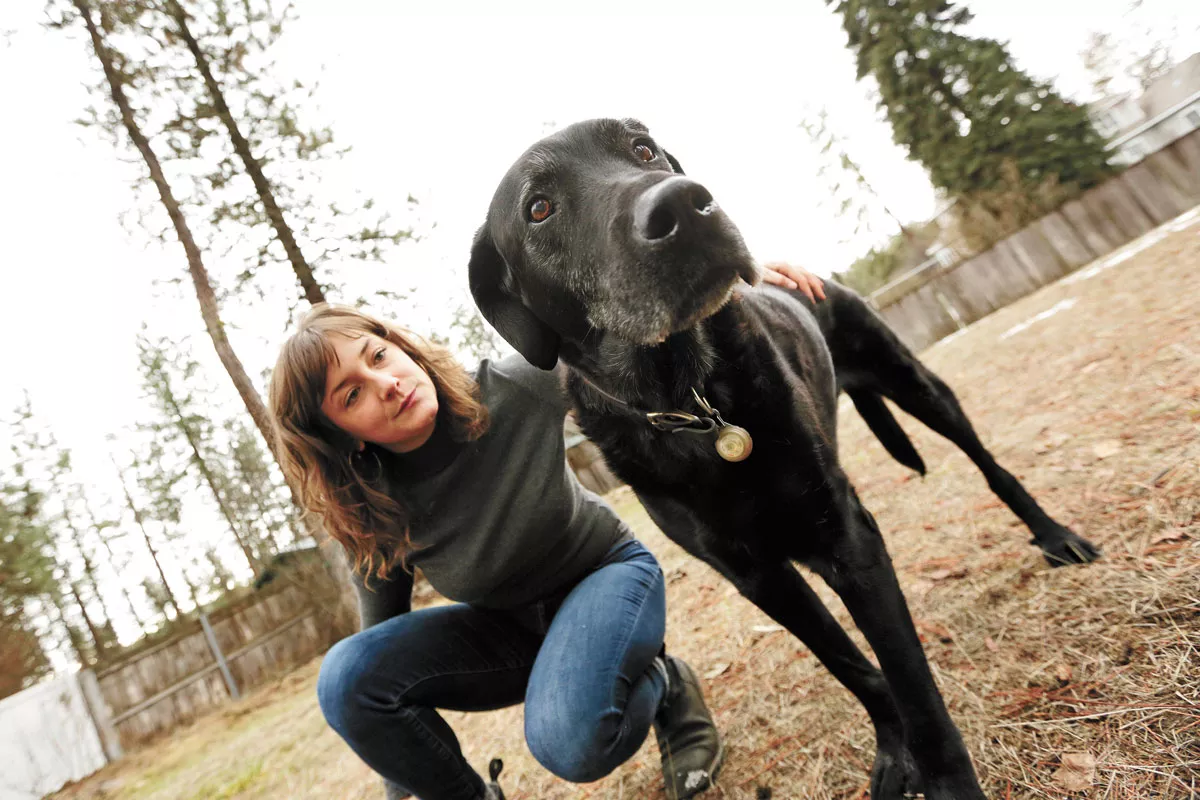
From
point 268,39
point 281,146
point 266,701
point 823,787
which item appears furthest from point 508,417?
point 266,701

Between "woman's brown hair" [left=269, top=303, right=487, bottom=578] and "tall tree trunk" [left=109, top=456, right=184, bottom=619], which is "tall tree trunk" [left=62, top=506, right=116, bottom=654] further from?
"woman's brown hair" [left=269, top=303, right=487, bottom=578]

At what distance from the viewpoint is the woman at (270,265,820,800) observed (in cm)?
212

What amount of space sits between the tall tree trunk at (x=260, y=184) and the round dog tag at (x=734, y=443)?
25.6 ft

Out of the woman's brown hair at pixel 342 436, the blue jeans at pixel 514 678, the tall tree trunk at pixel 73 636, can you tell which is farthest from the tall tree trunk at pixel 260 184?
the tall tree trunk at pixel 73 636

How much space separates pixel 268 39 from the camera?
26.6 feet

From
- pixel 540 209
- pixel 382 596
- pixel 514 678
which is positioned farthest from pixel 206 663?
pixel 540 209

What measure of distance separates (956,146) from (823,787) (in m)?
16.8

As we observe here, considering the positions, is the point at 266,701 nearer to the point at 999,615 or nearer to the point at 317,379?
the point at 317,379

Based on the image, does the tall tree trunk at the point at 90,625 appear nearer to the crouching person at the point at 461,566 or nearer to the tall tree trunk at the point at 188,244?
the tall tree trunk at the point at 188,244

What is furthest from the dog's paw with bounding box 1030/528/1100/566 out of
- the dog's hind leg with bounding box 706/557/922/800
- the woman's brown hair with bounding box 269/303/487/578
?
the woman's brown hair with bounding box 269/303/487/578

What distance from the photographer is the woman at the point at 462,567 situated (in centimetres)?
212

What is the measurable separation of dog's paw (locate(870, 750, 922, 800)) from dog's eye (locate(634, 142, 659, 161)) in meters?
1.94

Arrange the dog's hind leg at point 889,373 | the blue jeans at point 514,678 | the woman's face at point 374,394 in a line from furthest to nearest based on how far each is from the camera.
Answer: the dog's hind leg at point 889,373
the woman's face at point 374,394
the blue jeans at point 514,678

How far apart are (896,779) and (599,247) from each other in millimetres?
1708
